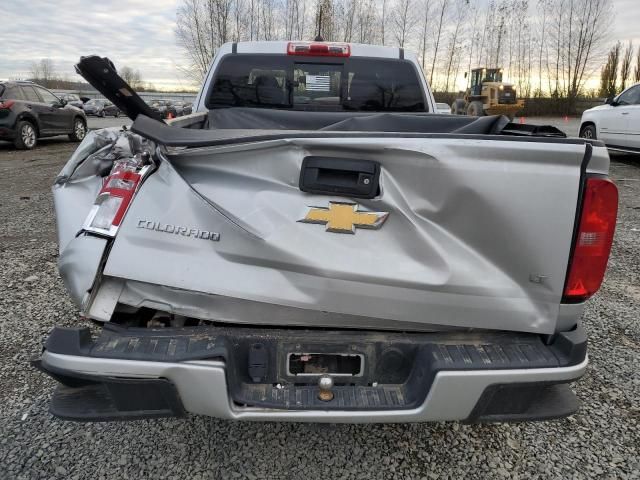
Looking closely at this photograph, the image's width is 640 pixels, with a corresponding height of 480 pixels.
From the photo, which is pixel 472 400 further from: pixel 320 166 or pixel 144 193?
pixel 144 193

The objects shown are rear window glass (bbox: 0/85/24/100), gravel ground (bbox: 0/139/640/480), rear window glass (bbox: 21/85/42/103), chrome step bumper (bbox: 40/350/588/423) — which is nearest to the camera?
chrome step bumper (bbox: 40/350/588/423)

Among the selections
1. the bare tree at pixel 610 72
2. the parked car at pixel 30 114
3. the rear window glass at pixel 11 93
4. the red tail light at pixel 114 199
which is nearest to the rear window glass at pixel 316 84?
the red tail light at pixel 114 199

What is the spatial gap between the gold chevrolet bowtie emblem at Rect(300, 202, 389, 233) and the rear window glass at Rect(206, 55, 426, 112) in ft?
8.56

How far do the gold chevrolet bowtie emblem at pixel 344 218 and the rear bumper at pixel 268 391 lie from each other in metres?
0.53

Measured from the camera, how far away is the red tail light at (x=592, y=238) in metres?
1.66

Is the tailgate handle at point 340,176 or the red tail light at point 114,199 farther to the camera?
the red tail light at point 114,199

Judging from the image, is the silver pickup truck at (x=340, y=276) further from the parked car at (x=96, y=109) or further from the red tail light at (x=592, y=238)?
the parked car at (x=96, y=109)

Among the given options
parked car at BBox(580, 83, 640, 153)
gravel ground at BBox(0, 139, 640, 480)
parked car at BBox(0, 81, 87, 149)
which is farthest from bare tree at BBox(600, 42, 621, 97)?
gravel ground at BBox(0, 139, 640, 480)

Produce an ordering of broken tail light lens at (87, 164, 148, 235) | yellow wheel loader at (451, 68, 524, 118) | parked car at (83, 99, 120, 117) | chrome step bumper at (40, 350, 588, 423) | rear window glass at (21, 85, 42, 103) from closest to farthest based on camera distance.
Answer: chrome step bumper at (40, 350, 588, 423)
broken tail light lens at (87, 164, 148, 235)
rear window glass at (21, 85, 42, 103)
yellow wheel loader at (451, 68, 524, 118)
parked car at (83, 99, 120, 117)

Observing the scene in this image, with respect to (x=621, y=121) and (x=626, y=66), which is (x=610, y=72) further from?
(x=621, y=121)

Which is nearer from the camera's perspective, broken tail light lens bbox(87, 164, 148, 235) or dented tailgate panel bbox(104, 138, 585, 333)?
dented tailgate panel bbox(104, 138, 585, 333)

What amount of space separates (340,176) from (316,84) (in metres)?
2.66

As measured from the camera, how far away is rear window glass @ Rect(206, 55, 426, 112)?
13.5 ft

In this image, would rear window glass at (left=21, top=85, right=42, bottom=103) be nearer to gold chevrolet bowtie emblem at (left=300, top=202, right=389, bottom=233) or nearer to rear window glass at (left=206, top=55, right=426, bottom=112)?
rear window glass at (left=206, top=55, right=426, bottom=112)
